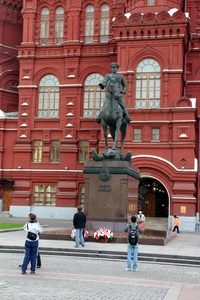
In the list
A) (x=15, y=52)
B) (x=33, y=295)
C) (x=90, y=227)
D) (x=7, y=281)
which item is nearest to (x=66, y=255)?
(x=90, y=227)

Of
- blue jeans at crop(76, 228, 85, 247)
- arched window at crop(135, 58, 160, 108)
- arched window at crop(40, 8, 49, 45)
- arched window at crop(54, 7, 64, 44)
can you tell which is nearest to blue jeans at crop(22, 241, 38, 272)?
blue jeans at crop(76, 228, 85, 247)

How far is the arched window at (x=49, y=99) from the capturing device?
4800 centimetres

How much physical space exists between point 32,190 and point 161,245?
27576 mm

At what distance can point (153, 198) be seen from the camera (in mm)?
43969

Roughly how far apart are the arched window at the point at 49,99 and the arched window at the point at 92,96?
2796 mm

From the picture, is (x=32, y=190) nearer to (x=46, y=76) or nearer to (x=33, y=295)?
(x=46, y=76)

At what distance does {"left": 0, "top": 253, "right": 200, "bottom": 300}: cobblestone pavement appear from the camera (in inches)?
436

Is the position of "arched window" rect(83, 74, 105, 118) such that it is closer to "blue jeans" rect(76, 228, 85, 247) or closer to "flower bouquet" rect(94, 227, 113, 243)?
"flower bouquet" rect(94, 227, 113, 243)

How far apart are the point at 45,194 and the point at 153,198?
10163mm

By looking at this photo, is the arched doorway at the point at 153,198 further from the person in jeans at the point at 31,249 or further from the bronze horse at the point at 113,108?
the person in jeans at the point at 31,249

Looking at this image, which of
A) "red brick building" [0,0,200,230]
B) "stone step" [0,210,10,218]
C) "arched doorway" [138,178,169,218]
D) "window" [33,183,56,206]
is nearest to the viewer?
"red brick building" [0,0,200,230]

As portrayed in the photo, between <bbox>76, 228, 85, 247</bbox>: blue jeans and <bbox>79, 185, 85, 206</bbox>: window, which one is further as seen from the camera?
<bbox>79, 185, 85, 206</bbox>: window

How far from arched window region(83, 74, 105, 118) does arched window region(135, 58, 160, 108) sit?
4.84m

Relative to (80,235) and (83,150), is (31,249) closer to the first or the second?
(80,235)
